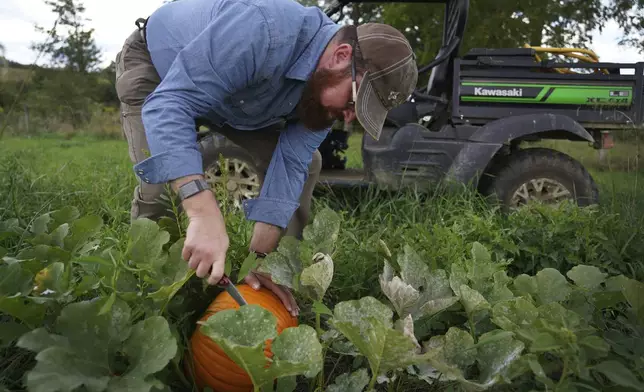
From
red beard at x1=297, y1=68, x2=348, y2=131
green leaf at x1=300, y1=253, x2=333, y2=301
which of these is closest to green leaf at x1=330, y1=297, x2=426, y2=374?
green leaf at x1=300, y1=253, x2=333, y2=301

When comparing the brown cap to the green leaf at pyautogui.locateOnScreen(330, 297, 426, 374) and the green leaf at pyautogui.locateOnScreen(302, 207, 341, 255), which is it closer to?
the green leaf at pyautogui.locateOnScreen(302, 207, 341, 255)

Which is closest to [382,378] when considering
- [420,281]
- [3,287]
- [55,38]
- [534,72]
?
[420,281]

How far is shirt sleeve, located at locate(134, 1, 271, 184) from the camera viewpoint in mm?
1801

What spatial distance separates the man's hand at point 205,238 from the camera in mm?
1587


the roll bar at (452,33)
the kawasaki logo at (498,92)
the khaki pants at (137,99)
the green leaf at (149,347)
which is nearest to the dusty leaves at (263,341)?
the green leaf at (149,347)

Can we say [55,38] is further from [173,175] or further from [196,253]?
[196,253]

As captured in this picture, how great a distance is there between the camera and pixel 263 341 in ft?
4.33

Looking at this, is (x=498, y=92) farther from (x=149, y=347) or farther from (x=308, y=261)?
(x=149, y=347)

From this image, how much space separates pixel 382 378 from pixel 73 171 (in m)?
4.64

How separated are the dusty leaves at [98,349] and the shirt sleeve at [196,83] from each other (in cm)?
52

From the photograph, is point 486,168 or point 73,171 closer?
point 486,168

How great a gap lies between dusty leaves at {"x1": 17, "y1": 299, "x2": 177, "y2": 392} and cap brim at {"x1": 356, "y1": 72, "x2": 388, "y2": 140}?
1.06 m

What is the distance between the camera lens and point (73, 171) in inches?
212

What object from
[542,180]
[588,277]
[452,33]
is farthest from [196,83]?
[452,33]
